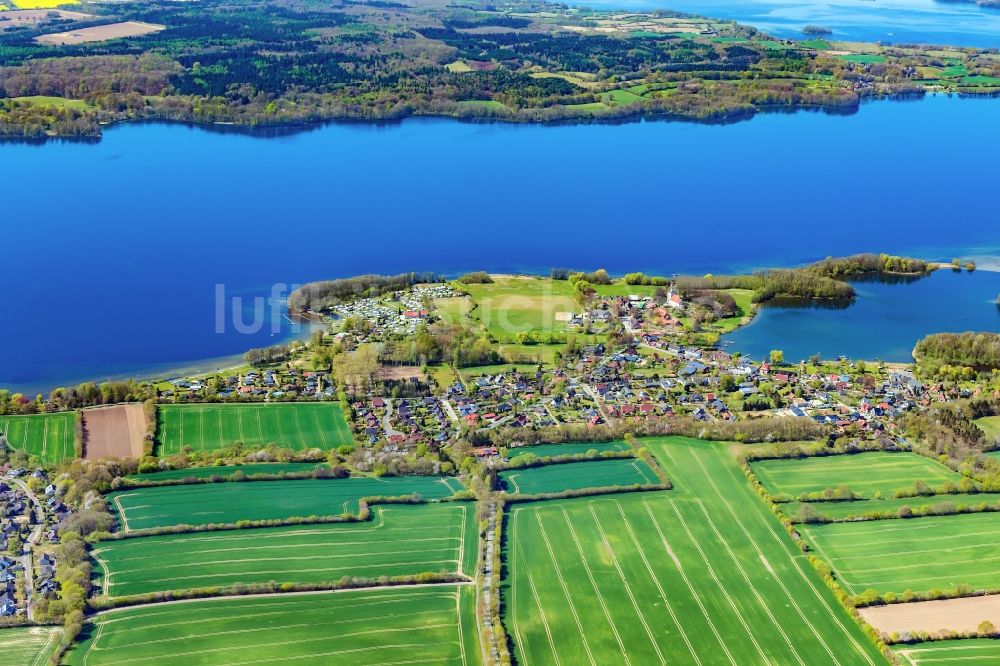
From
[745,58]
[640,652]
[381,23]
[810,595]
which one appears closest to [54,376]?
[640,652]

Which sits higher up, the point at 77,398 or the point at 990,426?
the point at 990,426

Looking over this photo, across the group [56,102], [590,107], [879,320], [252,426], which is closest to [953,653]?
[252,426]

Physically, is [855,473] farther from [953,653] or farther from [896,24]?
[896,24]

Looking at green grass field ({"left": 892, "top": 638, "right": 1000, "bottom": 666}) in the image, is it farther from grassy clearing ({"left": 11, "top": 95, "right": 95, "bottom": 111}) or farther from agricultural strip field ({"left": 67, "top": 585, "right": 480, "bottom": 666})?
grassy clearing ({"left": 11, "top": 95, "right": 95, "bottom": 111})

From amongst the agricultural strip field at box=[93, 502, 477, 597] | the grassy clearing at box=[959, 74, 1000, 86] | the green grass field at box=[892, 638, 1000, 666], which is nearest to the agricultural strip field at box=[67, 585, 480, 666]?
the agricultural strip field at box=[93, 502, 477, 597]

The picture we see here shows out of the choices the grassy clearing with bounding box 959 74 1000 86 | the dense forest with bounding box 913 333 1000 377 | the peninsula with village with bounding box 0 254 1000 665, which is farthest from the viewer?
the grassy clearing with bounding box 959 74 1000 86

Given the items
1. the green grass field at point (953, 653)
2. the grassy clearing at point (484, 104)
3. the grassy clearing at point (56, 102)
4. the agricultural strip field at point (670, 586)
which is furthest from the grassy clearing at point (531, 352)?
the grassy clearing at point (56, 102)
